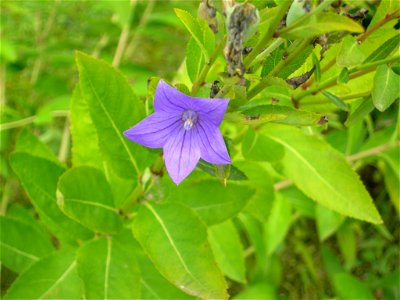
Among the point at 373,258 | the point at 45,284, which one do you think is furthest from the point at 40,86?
the point at 373,258

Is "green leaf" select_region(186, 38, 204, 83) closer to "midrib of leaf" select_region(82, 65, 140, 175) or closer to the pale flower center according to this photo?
the pale flower center

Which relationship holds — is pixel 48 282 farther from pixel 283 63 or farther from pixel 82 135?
pixel 283 63

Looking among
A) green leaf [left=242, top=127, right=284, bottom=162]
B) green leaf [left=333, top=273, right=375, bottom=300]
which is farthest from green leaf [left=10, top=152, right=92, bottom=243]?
green leaf [left=333, top=273, right=375, bottom=300]

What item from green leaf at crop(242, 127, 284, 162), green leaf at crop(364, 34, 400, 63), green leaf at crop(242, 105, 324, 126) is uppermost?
green leaf at crop(364, 34, 400, 63)

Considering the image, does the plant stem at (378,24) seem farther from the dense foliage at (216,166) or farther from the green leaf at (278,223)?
the green leaf at (278,223)

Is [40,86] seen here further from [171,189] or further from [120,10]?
[171,189]

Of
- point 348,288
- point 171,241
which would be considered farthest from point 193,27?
point 348,288

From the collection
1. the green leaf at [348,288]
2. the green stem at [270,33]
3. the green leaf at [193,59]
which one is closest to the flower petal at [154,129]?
the green leaf at [193,59]
